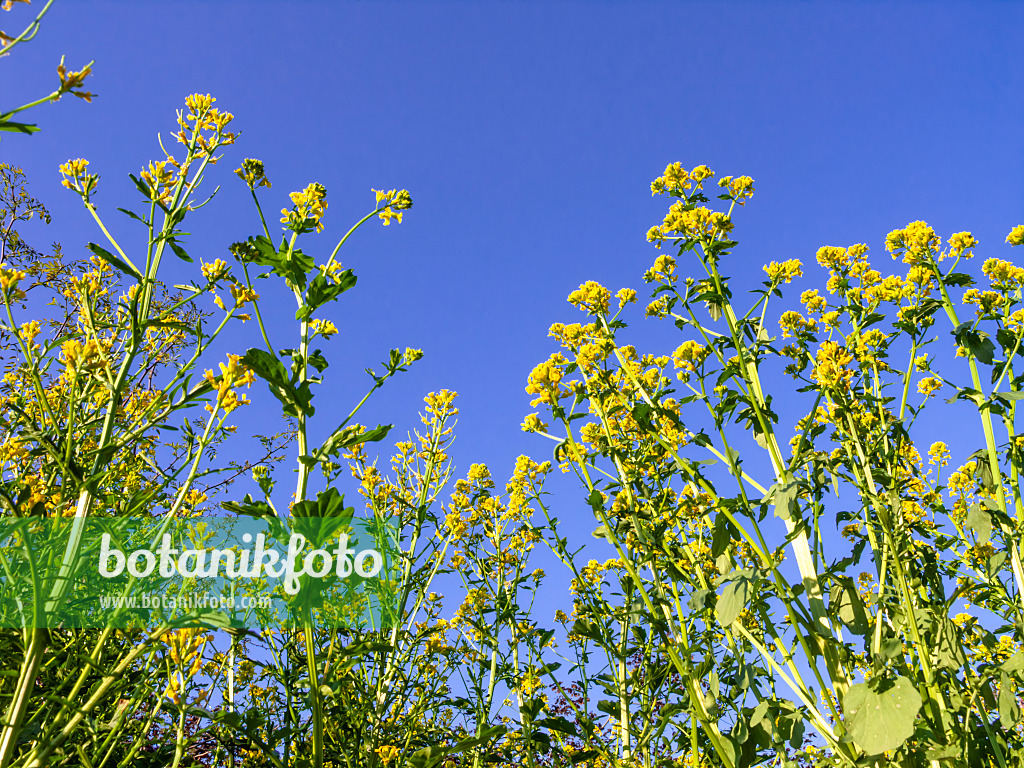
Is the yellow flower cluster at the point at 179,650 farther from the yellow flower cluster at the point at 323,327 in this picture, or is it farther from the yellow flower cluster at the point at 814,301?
the yellow flower cluster at the point at 814,301

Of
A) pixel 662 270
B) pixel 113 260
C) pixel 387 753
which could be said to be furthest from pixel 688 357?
pixel 387 753

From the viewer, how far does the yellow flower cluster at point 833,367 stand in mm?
2338

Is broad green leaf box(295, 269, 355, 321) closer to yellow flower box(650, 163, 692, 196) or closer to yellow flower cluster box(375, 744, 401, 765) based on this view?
yellow flower box(650, 163, 692, 196)

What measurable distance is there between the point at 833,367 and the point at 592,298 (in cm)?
103

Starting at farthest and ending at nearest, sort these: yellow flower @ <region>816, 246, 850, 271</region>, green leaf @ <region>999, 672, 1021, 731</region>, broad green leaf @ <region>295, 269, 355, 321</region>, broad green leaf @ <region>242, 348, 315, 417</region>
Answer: yellow flower @ <region>816, 246, 850, 271</region> < green leaf @ <region>999, 672, 1021, 731</region> < broad green leaf @ <region>295, 269, 355, 321</region> < broad green leaf @ <region>242, 348, 315, 417</region>

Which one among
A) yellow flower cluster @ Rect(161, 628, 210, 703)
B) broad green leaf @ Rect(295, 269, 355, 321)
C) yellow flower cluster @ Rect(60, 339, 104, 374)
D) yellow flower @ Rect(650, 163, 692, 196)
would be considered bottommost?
yellow flower cluster @ Rect(161, 628, 210, 703)

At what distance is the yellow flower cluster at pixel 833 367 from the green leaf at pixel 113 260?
2.34m

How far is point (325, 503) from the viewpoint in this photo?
1481mm

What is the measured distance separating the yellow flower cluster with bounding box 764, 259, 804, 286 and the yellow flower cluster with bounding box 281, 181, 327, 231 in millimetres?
1754

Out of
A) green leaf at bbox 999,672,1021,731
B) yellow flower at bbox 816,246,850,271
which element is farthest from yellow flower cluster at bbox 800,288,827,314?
green leaf at bbox 999,672,1021,731

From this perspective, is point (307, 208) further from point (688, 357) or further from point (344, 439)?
point (688, 357)

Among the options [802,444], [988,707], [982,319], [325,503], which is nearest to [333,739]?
[325,503]

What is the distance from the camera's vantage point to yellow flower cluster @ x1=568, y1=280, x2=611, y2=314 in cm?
280

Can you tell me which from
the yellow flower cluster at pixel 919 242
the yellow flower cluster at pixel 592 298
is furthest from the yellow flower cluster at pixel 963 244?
the yellow flower cluster at pixel 592 298
